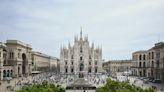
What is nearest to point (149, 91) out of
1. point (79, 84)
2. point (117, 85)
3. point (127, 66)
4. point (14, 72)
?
point (117, 85)

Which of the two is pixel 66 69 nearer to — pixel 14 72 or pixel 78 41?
pixel 78 41

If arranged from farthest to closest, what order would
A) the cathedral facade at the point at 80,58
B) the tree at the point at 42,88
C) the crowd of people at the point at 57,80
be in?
the cathedral facade at the point at 80,58 < the crowd of people at the point at 57,80 < the tree at the point at 42,88

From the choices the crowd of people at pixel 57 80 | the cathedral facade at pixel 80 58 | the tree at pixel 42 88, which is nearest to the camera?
the tree at pixel 42 88

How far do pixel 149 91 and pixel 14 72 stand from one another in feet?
225

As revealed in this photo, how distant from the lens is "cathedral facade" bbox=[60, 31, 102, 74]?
147500 millimetres

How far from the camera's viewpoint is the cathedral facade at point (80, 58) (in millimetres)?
147500

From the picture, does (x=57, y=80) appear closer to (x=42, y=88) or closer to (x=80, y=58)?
→ (x=42, y=88)

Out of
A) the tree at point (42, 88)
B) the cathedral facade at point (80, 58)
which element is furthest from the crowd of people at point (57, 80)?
the cathedral facade at point (80, 58)

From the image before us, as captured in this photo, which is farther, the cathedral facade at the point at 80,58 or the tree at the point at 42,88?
the cathedral facade at the point at 80,58

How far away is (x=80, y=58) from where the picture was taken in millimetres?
149875

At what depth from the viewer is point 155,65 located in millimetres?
86562

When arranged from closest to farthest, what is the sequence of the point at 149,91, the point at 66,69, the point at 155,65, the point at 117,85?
the point at 149,91 → the point at 117,85 → the point at 155,65 → the point at 66,69

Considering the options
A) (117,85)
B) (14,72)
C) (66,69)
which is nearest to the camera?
(117,85)

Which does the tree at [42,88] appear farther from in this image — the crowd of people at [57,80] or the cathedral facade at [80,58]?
the cathedral facade at [80,58]
